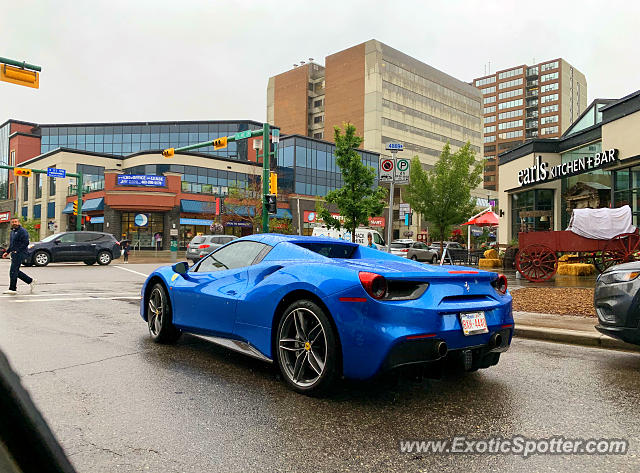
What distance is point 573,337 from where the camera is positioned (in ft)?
21.3

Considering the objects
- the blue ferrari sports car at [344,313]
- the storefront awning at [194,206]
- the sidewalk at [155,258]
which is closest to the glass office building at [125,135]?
the storefront awning at [194,206]

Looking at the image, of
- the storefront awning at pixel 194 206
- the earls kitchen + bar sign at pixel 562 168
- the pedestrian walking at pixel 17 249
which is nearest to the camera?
the pedestrian walking at pixel 17 249

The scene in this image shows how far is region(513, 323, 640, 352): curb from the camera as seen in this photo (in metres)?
6.14

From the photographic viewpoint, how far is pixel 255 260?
494 centimetres

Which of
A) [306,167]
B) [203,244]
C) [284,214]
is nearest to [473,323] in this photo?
[203,244]

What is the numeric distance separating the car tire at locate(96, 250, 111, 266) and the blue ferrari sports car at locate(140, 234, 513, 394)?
67.5 ft

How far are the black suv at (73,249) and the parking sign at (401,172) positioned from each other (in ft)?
57.6

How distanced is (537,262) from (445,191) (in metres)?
20.7

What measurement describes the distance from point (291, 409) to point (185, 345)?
259 centimetres

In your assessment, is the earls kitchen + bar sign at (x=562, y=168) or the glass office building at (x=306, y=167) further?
the glass office building at (x=306, y=167)

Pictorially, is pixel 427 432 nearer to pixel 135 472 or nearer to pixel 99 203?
pixel 135 472

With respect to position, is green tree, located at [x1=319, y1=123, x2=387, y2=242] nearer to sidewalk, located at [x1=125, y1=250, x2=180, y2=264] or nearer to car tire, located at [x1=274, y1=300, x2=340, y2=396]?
sidewalk, located at [x1=125, y1=250, x2=180, y2=264]

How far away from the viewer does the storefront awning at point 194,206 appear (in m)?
47.6

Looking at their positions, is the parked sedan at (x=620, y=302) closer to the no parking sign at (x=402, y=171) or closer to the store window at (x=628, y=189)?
the no parking sign at (x=402, y=171)
